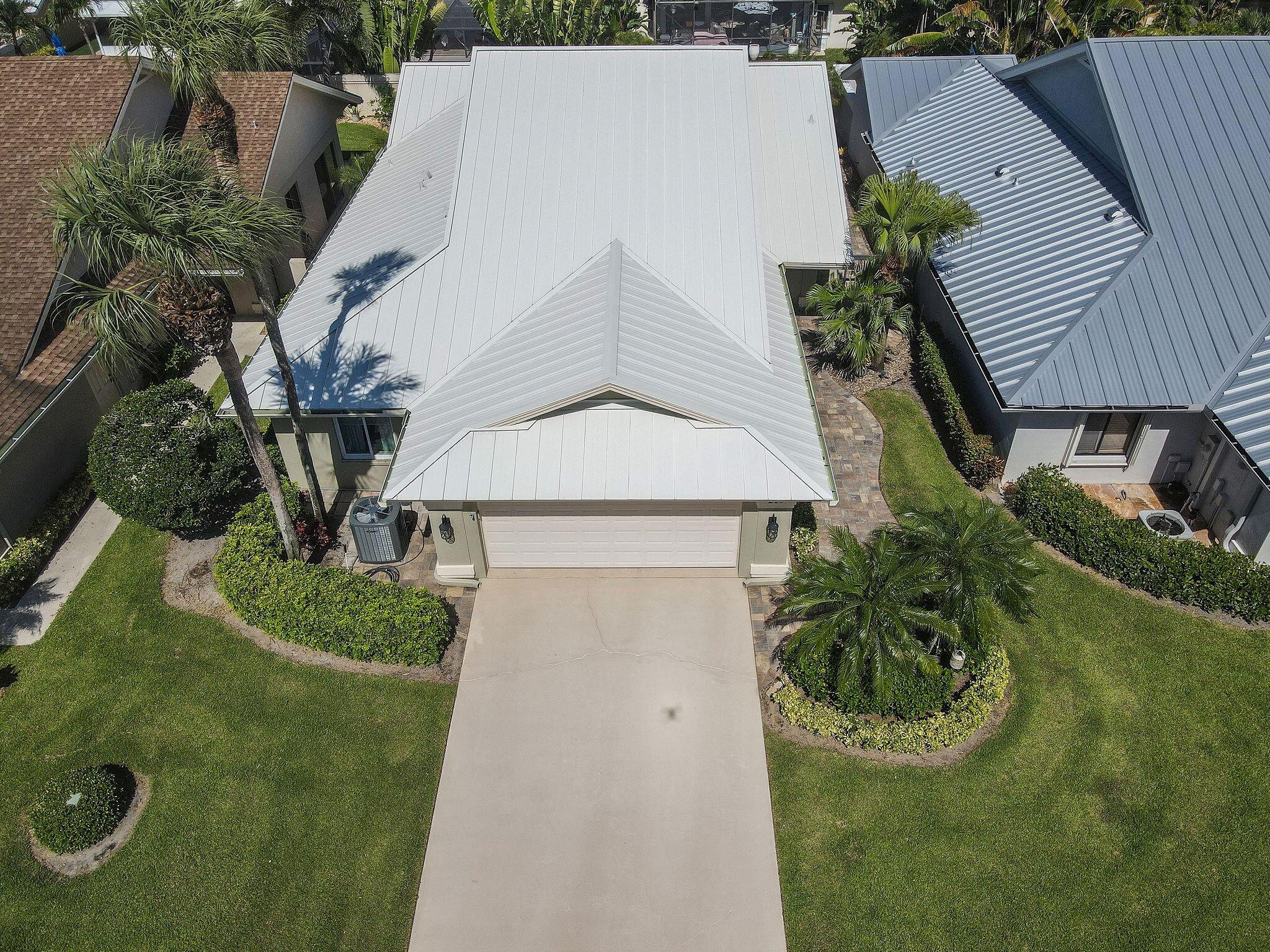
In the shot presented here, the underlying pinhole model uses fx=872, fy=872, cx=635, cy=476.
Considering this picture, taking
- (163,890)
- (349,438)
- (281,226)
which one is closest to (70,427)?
(349,438)

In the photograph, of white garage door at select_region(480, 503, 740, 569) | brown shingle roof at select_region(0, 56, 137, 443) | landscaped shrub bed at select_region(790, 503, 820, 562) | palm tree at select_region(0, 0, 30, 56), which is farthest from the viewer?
palm tree at select_region(0, 0, 30, 56)

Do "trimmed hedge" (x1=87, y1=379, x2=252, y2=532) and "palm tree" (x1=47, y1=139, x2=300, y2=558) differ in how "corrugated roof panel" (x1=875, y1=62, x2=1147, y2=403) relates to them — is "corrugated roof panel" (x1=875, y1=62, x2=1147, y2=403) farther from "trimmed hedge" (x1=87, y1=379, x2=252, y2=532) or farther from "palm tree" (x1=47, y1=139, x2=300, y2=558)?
"trimmed hedge" (x1=87, y1=379, x2=252, y2=532)

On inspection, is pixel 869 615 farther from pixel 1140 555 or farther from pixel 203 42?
pixel 203 42

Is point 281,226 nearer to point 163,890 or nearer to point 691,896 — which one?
point 163,890

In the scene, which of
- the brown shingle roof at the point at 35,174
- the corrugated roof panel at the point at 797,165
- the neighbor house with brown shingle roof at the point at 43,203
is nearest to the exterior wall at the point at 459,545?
the neighbor house with brown shingle roof at the point at 43,203

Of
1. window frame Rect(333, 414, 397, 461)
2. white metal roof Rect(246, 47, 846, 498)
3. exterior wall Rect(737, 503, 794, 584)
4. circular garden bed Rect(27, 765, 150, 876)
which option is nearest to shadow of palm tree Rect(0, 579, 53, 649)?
circular garden bed Rect(27, 765, 150, 876)
